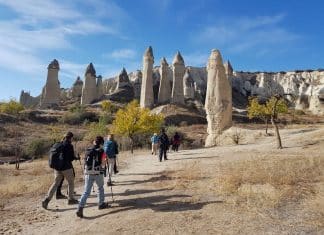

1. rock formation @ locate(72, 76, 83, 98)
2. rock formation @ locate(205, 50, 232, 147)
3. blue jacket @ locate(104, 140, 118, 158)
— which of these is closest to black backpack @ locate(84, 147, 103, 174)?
blue jacket @ locate(104, 140, 118, 158)

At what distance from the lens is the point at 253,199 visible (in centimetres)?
1141

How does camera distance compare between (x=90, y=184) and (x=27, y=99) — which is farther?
(x=27, y=99)

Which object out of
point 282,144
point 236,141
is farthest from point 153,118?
point 282,144

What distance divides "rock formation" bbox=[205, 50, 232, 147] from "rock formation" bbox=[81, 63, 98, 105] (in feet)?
168

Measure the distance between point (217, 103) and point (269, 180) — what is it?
17325 millimetres

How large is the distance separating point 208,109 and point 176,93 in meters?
39.9

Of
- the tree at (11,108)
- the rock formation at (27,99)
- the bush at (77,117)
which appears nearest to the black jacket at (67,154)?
the bush at (77,117)

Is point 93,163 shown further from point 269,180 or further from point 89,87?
point 89,87

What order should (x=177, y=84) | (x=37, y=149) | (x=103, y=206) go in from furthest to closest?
1. (x=177, y=84)
2. (x=37, y=149)
3. (x=103, y=206)

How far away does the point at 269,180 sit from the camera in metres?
13.4

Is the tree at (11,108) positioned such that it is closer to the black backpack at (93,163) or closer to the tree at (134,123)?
the tree at (134,123)

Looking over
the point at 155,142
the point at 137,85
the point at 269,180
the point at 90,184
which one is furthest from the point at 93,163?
the point at 137,85

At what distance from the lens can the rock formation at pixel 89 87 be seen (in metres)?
79.9

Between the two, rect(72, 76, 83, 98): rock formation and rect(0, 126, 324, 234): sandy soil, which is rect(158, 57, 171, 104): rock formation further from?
rect(0, 126, 324, 234): sandy soil
